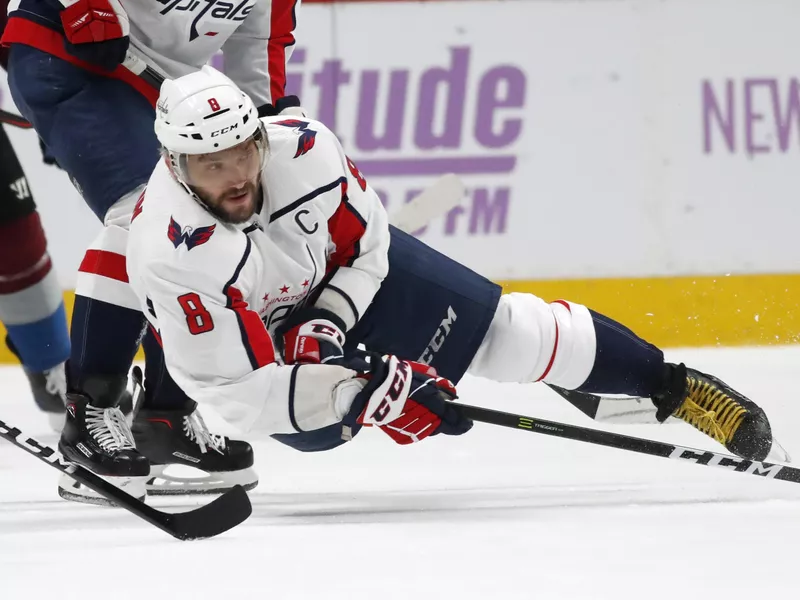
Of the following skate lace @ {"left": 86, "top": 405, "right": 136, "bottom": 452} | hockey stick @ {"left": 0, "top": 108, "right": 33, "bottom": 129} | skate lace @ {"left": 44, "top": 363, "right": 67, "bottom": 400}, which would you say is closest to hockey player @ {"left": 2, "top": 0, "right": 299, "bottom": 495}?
skate lace @ {"left": 86, "top": 405, "right": 136, "bottom": 452}

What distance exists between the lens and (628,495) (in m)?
2.32

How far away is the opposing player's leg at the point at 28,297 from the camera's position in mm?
3354

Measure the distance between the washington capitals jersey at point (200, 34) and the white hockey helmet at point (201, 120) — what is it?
50 cm

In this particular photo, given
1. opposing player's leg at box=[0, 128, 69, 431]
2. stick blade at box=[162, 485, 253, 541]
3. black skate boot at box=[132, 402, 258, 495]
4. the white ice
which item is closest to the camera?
the white ice

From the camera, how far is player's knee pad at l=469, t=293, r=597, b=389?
7.70 ft

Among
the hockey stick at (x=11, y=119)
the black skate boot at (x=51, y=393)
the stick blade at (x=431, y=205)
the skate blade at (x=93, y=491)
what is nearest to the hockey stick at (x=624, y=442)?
the skate blade at (x=93, y=491)

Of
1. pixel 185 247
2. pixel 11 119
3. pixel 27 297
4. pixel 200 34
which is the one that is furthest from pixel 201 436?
pixel 11 119

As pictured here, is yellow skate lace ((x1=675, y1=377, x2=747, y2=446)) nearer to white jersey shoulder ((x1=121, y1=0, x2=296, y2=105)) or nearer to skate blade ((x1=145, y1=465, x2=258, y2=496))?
skate blade ((x1=145, y1=465, x2=258, y2=496))

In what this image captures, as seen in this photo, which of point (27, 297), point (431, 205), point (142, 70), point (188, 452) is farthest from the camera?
point (431, 205)

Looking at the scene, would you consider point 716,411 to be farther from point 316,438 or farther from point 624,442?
point 316,438

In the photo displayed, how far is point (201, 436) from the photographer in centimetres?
261

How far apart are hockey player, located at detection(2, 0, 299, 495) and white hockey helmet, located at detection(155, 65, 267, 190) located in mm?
305

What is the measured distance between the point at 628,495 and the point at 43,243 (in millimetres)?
1914

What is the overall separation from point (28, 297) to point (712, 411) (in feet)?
6.44
